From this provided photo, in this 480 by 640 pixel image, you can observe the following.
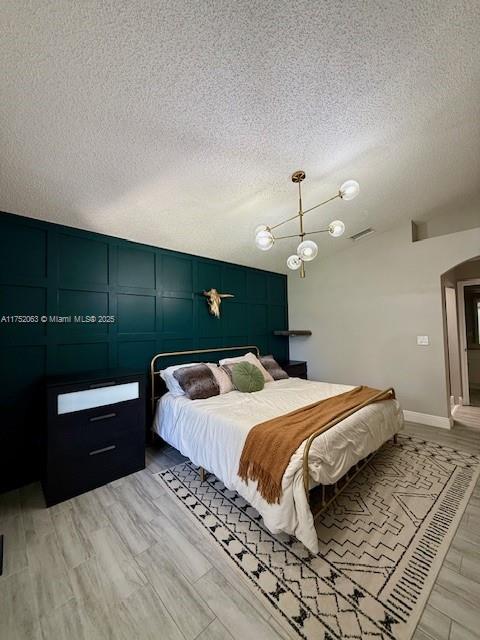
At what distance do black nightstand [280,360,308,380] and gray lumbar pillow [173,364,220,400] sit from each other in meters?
1.87

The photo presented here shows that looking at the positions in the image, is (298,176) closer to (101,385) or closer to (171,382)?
(171,382)

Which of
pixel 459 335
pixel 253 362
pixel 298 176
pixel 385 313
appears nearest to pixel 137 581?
pixel 253 362

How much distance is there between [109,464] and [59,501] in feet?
1.39

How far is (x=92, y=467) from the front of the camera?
2281 millimetres

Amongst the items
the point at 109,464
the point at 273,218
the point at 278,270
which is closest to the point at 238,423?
the point at 109,464

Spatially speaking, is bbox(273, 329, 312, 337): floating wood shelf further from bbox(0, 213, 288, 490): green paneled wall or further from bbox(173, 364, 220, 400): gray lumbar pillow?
bbox(173, 364, 220, 400): gray lumbar pillow

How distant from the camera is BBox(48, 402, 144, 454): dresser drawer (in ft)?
6.97

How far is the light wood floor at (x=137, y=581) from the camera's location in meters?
1.20

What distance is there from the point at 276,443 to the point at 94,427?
170 cm

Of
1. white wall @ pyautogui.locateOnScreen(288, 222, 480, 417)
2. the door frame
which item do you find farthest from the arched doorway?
white wall @ pyautogui.locateOnScreen(288, 222, 480, 417)

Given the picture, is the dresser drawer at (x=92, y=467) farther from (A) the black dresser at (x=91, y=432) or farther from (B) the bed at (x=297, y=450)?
(B) the bed at (x=297, y=450)

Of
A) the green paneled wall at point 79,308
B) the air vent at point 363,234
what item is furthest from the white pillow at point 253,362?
the air vent at point 363,234

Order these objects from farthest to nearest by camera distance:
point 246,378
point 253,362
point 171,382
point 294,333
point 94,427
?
point 294,333 < point 253,362 < point 246,378 < point 171,382 < point 94,427

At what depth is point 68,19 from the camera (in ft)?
3.92
